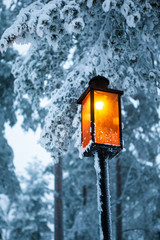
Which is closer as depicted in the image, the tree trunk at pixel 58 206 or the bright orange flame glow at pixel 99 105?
the bright orange flame glow at pixel 99 105

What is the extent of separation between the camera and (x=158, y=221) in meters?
14.0

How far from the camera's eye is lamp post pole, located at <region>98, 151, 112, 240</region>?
3477 mm

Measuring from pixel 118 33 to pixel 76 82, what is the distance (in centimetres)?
145

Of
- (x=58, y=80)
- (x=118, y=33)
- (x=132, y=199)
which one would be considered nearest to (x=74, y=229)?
(x=132, y=199)

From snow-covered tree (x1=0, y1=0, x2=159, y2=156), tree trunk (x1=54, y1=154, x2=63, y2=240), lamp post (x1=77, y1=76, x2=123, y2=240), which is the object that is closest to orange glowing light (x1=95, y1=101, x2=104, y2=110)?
lamp post (x1=77, y1=76, x2=123, y2=240)

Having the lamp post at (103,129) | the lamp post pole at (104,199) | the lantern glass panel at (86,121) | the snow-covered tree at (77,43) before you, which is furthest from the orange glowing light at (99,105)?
the snow-covered tree at (77,43)

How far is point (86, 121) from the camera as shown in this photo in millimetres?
4172

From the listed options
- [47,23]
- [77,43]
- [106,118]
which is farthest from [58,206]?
[106,118]

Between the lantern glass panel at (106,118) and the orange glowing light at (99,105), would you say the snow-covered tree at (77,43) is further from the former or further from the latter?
the orange glowing light at (99,105)

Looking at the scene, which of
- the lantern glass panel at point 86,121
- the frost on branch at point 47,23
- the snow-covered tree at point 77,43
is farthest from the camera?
the snow-covered tree at point 77,43

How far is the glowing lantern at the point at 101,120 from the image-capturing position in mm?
3840

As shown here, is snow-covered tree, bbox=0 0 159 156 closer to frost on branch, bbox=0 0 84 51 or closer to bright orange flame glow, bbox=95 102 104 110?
frost on branch, bbox=0 0 84 51

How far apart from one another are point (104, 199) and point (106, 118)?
106 cm

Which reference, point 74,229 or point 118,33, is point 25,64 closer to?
point 118,33
